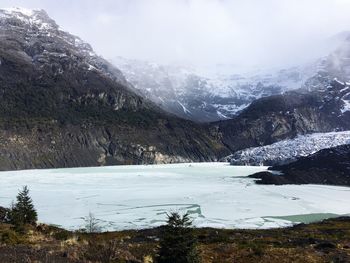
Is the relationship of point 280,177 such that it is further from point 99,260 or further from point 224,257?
point 99,260

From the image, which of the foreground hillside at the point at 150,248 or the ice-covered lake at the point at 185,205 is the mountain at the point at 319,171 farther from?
the foreground hillside at the point at 150,248

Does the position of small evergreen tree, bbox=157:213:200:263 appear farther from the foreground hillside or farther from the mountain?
the mountain

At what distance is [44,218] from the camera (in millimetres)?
60969

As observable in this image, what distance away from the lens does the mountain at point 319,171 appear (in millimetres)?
138125

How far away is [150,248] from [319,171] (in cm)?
12509

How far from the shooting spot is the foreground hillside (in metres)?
21.2

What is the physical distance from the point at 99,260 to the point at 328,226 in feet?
146

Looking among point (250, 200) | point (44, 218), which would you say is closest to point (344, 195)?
point (250, 200)

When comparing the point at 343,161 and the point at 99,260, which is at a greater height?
the point at 343,161

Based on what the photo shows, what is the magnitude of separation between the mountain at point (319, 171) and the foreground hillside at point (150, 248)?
83.2m

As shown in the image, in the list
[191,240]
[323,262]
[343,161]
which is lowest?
[323,262]

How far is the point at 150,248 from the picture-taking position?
102 ft

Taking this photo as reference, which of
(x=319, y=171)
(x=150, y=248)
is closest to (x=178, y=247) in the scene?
(x=150, y=248)

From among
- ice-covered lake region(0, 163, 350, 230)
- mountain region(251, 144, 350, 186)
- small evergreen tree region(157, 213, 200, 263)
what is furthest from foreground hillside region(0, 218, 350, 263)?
mountain region(251, 144, 350, 186)
